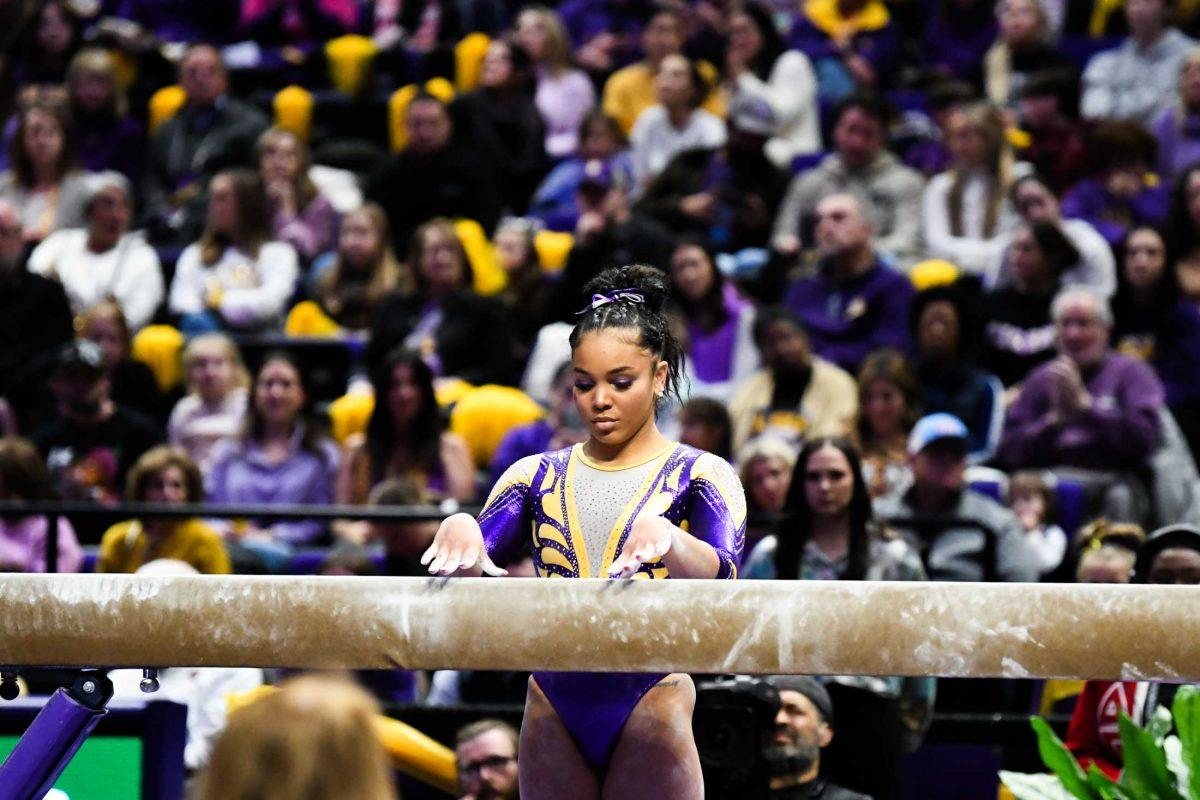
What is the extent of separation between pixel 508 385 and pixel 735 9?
9.66 ft

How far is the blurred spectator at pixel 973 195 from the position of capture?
Answer: 7664 millimetres

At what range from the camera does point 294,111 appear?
9477mm

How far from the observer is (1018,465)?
6.49 meters

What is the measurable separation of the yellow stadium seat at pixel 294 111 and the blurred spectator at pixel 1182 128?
14.8 feet

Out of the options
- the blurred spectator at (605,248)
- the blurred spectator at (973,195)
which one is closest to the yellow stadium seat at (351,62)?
the blurred spectator at (605,248)

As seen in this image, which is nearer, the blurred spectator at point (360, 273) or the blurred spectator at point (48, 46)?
the blurred spectator at point (360, 273)

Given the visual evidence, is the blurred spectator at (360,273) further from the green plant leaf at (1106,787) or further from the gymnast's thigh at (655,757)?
the green plant leaf at (1106,787)

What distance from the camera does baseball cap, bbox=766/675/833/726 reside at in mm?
4215

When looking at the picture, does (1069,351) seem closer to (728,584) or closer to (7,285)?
(728,584)

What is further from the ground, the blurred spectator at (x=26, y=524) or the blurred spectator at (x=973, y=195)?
the blurred spectator at (x=973, y=195)

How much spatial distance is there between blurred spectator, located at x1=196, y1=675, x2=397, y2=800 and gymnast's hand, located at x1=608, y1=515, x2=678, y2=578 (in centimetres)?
100

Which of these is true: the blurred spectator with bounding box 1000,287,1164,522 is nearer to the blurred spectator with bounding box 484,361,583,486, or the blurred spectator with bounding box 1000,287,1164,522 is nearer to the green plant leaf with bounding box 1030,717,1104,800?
the blurred spectator with bounding box 484,361,583,486

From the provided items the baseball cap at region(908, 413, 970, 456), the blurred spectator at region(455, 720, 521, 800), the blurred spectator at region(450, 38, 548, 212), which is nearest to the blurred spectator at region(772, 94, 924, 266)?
the blurred spectator at region(450, 38, 548, 212)

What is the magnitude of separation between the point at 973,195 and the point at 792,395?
67.7 inches
